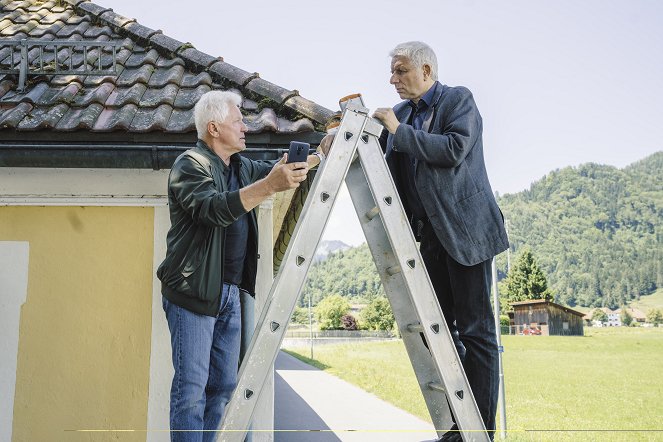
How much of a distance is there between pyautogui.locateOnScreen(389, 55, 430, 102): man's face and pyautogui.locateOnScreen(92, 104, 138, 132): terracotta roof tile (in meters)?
1.94

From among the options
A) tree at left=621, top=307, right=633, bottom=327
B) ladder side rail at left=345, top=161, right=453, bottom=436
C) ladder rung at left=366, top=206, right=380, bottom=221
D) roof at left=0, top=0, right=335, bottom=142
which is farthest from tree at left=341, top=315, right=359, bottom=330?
ladder rung at left=366, top=206, right=380, bottom=221

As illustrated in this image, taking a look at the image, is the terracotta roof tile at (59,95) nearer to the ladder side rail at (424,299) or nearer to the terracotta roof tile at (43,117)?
the terracotta roof tile at (43,117)

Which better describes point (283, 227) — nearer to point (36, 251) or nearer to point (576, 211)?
point (36, 251)

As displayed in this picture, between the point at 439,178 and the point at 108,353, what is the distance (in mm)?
2488

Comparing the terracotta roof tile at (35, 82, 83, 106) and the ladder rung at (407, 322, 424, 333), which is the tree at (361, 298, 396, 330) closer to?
the terracotta roof tile at (35, 82, 83, 106)

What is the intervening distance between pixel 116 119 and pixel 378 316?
106 meters

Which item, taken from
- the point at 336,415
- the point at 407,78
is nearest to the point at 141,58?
the point at 407,78

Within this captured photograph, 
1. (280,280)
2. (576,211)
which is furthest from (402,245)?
(576,211)

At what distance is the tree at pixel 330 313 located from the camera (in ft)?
385

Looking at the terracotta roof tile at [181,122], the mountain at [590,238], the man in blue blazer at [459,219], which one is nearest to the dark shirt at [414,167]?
the man in blue blazer at [459,219]

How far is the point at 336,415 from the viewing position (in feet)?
69.5

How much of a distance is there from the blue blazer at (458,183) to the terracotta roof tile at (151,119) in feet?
6.45

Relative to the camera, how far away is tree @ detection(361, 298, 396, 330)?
104000mm

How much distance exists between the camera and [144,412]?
3.58m
